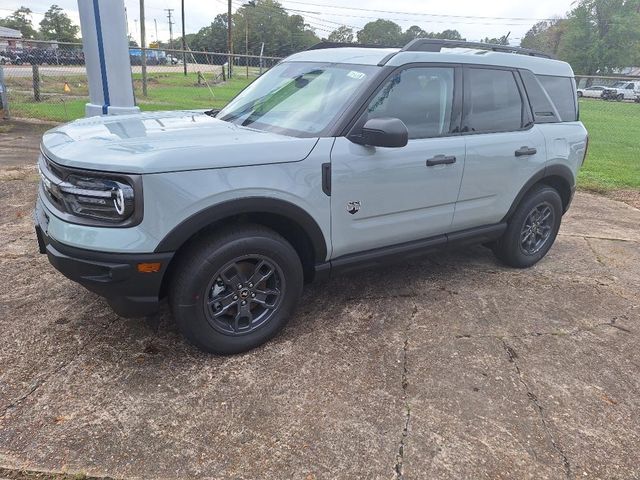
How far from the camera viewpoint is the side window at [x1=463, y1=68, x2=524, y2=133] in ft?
12.4

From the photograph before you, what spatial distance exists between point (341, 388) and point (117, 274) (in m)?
1.35

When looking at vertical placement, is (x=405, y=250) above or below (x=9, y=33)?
below

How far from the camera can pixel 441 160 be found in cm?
354

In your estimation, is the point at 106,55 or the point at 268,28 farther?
the point at 268,28

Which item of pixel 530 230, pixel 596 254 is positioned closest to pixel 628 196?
pixel 596 254

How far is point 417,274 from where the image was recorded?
14.4 ft

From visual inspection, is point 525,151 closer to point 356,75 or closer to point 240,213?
point 356,75

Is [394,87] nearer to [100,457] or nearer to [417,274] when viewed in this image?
[417,274]

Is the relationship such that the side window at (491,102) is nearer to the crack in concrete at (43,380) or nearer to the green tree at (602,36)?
the crack in concrete at (43,380)

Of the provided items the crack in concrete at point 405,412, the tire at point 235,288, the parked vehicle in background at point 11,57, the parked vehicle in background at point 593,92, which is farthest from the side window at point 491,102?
the parked vehicle in background at point 593,92

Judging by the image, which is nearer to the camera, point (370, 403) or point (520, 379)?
point (370, 403)

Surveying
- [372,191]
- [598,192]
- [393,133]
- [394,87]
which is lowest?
[598,192]

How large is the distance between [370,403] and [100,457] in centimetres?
134

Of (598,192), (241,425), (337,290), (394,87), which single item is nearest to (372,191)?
(394,87)
